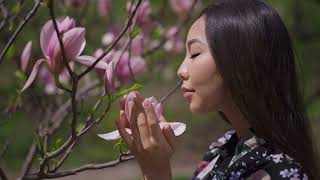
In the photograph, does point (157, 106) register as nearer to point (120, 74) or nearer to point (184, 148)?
point (120, 74)

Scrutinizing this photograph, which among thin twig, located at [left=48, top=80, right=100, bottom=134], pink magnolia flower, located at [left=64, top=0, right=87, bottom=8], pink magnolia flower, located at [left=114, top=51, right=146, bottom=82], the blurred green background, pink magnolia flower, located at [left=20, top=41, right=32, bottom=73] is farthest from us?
the blurred green background

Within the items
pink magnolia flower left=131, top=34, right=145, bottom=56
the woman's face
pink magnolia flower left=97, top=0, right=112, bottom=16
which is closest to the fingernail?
the woman's face

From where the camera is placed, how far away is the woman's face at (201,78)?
1.23 m

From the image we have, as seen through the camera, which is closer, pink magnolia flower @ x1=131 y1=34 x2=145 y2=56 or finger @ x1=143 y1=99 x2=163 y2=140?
finger @ x1=143 y1=99 x2=163 y2=140

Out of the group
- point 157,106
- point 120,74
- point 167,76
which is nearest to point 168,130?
point 157,106

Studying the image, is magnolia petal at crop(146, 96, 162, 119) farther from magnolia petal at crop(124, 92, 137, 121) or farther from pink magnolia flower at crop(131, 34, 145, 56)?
pink magnolia flower at crop(131, 34, 145, 56)

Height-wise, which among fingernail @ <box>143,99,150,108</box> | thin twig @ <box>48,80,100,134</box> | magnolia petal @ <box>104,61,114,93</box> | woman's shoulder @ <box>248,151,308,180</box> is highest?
magnolia petal @ <box>104,61,114,93</box>

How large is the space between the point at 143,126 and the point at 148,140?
0.03m

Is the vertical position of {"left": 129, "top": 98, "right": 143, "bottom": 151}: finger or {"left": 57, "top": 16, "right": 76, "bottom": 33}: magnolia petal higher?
{"left": 57, "top": 16, "right": 76, "bottom": 33}: magnolia petal

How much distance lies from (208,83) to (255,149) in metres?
0.14

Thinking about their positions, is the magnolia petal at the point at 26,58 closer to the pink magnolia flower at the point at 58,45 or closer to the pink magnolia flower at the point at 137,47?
the pink magnolia flower at the point at 58,45

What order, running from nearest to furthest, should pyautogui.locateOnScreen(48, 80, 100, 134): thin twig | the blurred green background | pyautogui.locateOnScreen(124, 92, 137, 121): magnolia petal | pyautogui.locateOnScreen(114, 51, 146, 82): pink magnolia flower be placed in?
pyautogui.locateOnScreen(124, 92, 137, 121): magnolia petal, pyautogui.locateOnScreen(114, 51, 146, 82): pink magnolia flower, pyautogui.locateOnScreen(48, 80, 100, 134): thin twig, the blurred green background

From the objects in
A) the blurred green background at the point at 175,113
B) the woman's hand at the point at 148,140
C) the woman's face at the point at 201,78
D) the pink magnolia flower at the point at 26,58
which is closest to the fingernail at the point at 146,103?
the woman's hand at the point at 148,140

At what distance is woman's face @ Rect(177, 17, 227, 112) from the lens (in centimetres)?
123
